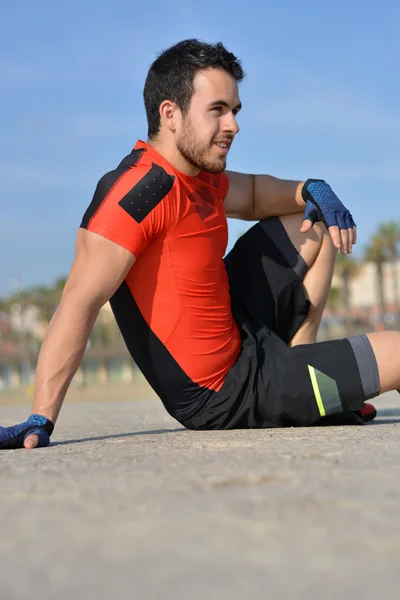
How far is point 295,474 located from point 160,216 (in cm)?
128

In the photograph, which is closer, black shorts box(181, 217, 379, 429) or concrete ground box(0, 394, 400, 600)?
concrete ground box(0, 394, 400, 600)

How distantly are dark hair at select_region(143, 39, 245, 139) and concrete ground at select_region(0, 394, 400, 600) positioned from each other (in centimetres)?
134

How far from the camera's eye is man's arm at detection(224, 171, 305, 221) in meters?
3.33

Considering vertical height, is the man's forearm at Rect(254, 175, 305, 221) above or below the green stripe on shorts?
above

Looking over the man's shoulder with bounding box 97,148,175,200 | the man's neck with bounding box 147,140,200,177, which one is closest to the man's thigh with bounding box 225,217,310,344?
the man's neck with bounding box 147,140,200,177

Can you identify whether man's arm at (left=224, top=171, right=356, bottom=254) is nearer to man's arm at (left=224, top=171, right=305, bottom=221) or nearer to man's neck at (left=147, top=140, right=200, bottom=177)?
man's arm at (left=224, top=171, right=305, bottom=221)

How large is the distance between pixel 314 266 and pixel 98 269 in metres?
1.06

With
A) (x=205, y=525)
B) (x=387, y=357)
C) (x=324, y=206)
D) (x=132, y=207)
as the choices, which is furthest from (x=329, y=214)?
(x=205, y=525)

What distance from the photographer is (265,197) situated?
336cm

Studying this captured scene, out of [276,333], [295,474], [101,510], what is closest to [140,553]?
[101,510]

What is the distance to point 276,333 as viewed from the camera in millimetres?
3225

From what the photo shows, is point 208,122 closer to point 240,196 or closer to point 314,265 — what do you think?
point 240,196

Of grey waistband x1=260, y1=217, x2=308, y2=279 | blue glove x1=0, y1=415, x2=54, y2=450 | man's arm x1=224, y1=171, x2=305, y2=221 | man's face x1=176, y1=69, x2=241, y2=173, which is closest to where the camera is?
blue glove x1=0, y1=415, x2=54, y2=450

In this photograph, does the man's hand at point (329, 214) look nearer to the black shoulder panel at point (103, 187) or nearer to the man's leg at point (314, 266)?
the man's leg at point (314, 266)
